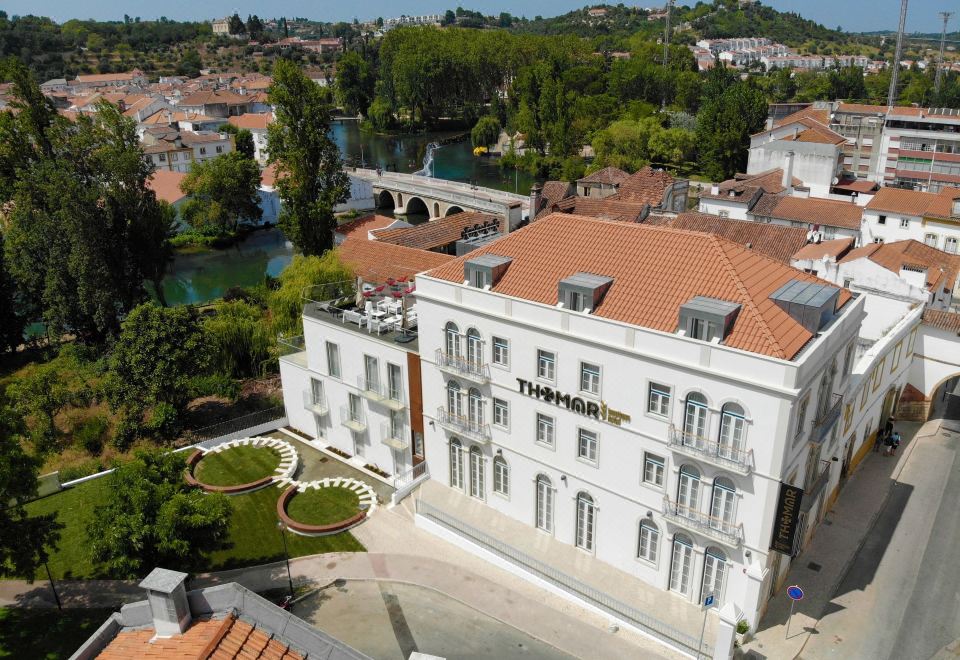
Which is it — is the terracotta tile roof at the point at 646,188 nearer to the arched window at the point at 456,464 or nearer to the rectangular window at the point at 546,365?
the arched window at the point at 456,464

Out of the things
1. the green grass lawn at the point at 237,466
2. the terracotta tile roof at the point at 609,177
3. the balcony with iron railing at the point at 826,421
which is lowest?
the green grass lawn at the point at 237,466

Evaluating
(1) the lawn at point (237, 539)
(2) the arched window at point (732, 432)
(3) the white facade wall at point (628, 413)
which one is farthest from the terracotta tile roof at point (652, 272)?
(1) the lawn at point (237, 539)

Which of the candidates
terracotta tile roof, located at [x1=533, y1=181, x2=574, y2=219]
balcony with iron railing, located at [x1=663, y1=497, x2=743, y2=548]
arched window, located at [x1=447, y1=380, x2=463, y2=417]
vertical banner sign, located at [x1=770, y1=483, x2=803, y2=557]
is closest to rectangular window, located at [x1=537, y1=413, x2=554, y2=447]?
arched window, located at [x1=447, y1=380, x2=463, y2=417]

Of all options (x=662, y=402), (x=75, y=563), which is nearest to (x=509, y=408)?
(x=662, y=402)

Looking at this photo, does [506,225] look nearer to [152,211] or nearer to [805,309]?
[152,211]

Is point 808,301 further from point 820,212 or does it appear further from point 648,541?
point 820,212
